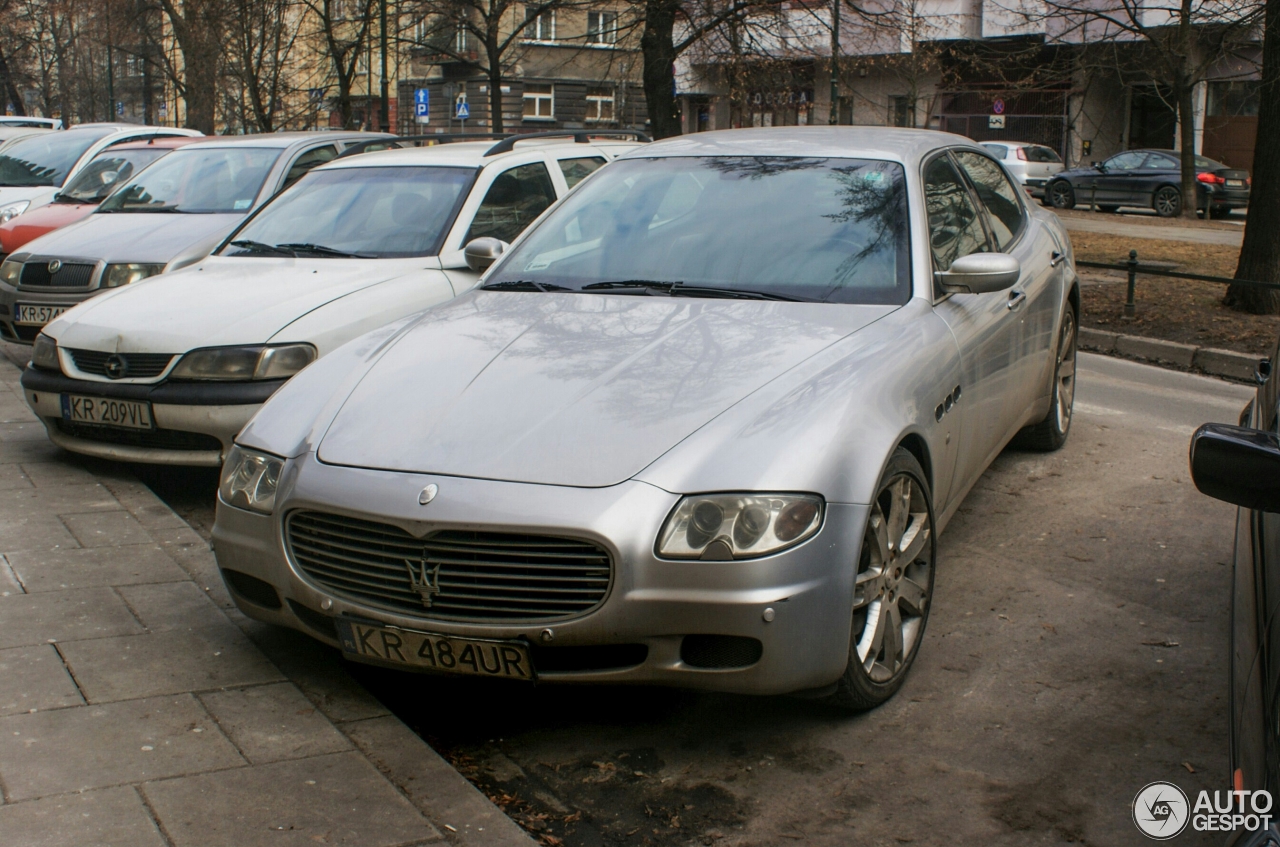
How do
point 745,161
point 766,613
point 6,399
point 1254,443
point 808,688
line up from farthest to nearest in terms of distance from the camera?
point 6,399, point 745,161, point 808,688, point 766,613, point 1254,443

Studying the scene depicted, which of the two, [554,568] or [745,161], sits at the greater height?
[745,161]

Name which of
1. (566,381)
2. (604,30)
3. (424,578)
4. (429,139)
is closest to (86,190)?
(429,139)

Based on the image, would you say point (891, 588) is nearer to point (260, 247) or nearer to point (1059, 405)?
point (1059, 405)

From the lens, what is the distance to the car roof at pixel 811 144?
4.99m

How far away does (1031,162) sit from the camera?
109ft

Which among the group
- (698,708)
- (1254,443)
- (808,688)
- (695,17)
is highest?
(695,17)

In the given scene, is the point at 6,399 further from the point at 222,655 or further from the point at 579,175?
the point at 222,655

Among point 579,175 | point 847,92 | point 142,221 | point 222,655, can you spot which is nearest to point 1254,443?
point 222,655

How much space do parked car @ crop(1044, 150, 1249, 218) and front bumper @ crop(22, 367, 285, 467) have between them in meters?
25.0

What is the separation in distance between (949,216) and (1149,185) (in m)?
25.4

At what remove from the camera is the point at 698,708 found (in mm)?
3811

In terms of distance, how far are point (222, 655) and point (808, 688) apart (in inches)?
71.3

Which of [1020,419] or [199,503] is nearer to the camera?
[1020,419]

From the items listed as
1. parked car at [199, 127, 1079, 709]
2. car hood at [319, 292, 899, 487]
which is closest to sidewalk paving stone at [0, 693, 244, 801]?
parked car at [199, 127, 1079, 709]
